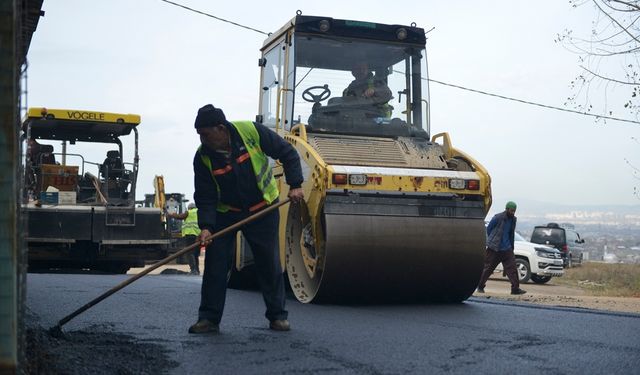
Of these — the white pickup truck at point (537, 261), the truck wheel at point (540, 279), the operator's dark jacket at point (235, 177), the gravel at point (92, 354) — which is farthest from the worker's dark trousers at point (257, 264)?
the truck wheel at point (540, 279)

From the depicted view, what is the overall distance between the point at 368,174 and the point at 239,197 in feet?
5.61

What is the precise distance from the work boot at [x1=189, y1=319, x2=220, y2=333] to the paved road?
76mm

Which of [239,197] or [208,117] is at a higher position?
[208,117]

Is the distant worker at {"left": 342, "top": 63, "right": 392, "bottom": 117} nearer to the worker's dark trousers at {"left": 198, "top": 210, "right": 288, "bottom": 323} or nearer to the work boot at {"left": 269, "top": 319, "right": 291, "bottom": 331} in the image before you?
the worker's dark trousers at {"left": 198, "top": 210, "right": 288, "bottom": 323}

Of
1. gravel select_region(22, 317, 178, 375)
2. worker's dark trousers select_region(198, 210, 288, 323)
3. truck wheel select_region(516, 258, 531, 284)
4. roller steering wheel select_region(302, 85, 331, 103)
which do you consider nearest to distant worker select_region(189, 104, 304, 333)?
worker's dark trousers select_region(198, 210, 288, 323)

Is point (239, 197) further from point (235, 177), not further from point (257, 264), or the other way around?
point (257, 264)

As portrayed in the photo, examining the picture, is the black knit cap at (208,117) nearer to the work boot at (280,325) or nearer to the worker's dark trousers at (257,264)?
the worker's dark trousers at (257,264)

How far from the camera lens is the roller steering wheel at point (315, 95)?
876 cm

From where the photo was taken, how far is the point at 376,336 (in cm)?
574

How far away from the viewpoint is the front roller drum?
7570 millimetres

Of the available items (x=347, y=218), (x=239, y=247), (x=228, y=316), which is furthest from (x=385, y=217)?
(x=239, y=247)

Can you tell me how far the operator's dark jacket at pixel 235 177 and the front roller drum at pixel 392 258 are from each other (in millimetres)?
1322

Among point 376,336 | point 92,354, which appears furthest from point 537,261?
point 92,354

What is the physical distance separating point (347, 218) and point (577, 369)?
3.26 meters
